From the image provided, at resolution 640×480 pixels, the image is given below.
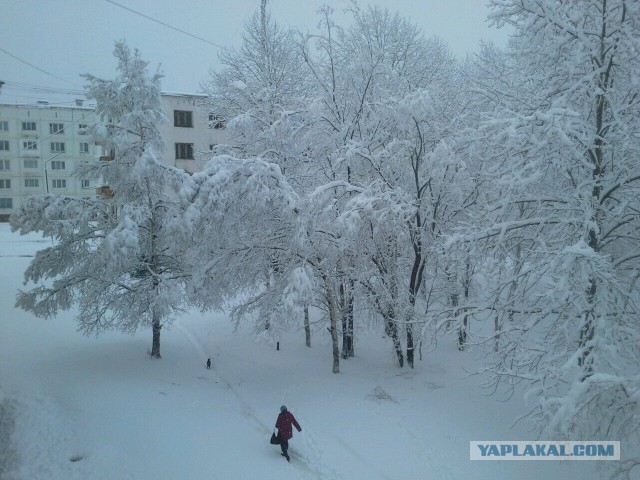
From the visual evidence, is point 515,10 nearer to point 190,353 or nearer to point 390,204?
point 390,204

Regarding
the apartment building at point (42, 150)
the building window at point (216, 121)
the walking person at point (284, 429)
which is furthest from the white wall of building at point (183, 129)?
the walking person at point (284, 429)

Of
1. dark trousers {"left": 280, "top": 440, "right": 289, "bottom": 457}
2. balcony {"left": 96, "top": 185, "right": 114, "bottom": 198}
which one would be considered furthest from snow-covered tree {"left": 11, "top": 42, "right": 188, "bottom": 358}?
dark trousers {"left": 280, "top": 440, "right": 289, "bottom": 457}

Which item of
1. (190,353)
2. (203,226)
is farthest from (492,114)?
(190,353)

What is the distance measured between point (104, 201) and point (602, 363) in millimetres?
12922

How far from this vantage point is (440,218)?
14.4 m

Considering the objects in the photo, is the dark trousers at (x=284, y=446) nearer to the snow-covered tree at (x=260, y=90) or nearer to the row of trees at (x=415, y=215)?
the row of trees at (x=415, y=215)

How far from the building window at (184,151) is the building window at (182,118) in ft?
4.16

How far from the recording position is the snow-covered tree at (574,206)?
727cm

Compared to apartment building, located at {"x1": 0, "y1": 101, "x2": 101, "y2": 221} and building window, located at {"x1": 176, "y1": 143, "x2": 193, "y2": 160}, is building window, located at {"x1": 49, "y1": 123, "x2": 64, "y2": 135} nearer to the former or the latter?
apartment building, located at {"x1": 0, "y1": 101, "x2": 101, "y2": 221}

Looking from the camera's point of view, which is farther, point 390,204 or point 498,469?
point 390,204

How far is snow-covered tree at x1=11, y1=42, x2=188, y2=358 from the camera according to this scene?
41.7ft

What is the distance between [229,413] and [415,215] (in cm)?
726

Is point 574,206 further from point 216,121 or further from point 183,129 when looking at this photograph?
point 183,129

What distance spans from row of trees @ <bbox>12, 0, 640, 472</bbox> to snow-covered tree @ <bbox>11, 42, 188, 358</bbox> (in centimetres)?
6
